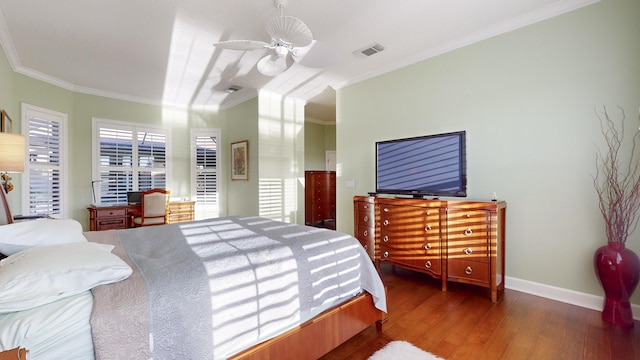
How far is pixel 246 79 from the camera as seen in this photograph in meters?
4.07

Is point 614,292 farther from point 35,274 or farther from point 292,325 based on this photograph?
point 35,274

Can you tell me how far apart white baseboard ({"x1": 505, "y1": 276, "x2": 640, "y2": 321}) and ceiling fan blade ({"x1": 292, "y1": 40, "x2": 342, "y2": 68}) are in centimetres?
281

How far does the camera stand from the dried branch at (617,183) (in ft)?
6.77

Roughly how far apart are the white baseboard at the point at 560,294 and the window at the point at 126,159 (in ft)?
18.4

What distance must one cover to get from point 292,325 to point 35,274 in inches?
43.7

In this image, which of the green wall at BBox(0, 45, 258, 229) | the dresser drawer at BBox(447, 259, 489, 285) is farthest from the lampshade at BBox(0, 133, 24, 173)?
the dresser drawer at BBox(447, 259, 489, 285)

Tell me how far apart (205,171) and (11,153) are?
3.34 metres

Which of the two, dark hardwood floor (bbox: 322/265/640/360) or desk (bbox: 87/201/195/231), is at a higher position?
desk (bbox: 87/201/195/231)

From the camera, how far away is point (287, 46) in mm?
2248

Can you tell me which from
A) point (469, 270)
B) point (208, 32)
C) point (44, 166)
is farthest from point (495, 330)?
point (44, 166)

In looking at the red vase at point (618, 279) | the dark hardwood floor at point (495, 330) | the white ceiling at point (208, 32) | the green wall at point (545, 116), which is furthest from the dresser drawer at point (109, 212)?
the red vase at point (618, 279)

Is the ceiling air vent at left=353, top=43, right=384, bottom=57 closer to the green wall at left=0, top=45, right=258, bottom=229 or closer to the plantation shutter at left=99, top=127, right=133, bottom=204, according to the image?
the green wall at left=0, top=45, right=258, bottom=229

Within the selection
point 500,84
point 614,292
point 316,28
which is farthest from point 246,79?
point 614,292

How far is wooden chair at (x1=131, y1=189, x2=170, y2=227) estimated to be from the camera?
4.11 meters
